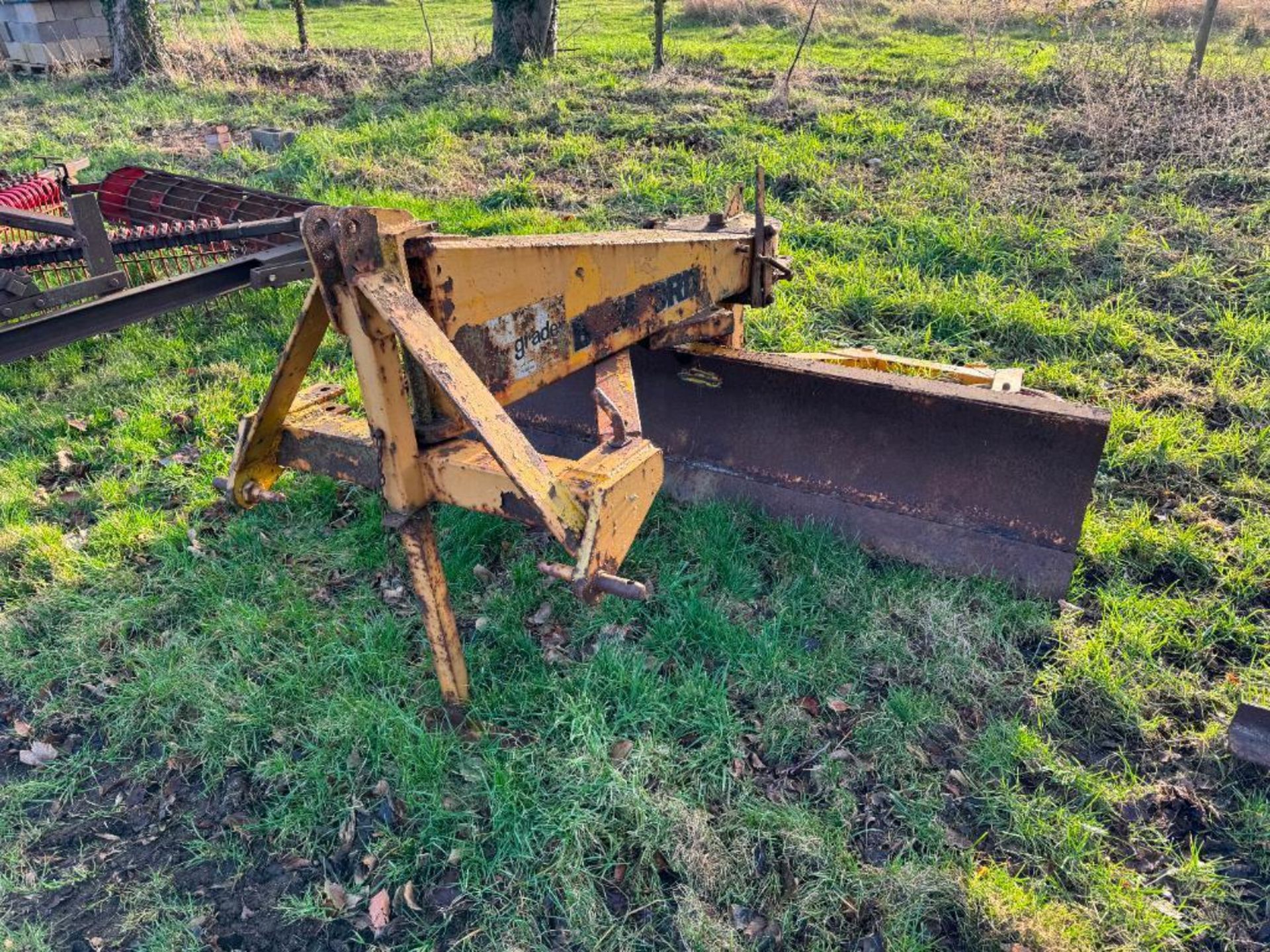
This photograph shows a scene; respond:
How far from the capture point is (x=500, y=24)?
10766 millimetres

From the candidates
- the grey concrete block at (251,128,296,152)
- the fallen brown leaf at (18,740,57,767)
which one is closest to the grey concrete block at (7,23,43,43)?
the grey concrete block at (251,128,296,152)

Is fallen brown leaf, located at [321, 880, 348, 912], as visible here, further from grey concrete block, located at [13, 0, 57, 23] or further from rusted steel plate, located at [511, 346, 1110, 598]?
grey concrete block, located at [13, 0, 57, 23]

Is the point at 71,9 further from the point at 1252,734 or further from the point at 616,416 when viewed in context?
the point at 1252,734

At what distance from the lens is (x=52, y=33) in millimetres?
14438

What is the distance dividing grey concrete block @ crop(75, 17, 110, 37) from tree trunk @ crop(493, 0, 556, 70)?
28.3ft

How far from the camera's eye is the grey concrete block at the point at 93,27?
1484 cm

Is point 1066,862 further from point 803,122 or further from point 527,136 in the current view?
point 527,136

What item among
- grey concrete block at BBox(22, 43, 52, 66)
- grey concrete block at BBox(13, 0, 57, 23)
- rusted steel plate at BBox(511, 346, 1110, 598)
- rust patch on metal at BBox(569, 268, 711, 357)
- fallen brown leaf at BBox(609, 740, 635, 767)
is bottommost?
fallen brown leaf at BBox(609, 740, 635, 767)

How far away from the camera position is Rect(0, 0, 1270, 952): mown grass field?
7.84ft

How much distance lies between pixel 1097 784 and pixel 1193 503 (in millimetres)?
1759

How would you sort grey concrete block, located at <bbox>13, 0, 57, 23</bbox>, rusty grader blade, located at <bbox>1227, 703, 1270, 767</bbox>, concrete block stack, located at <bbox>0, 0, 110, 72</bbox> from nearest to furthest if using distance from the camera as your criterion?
rusty grader blade, located at <bbox>1227, 703, 1270, 767</bbox>
grey concrete block, located at <bbox>13, 0, 57, 23</bbox>
concrete block stack, located at <bbox>0, 0, 110, 72</bbox>

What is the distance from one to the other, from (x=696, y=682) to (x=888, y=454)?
1.24 m

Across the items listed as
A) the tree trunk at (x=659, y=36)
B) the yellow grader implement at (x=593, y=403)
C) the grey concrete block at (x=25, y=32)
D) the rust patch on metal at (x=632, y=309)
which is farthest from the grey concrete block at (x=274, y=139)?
the grey concrete block at (x=25, y=32)

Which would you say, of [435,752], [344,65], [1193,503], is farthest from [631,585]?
[344,65]
